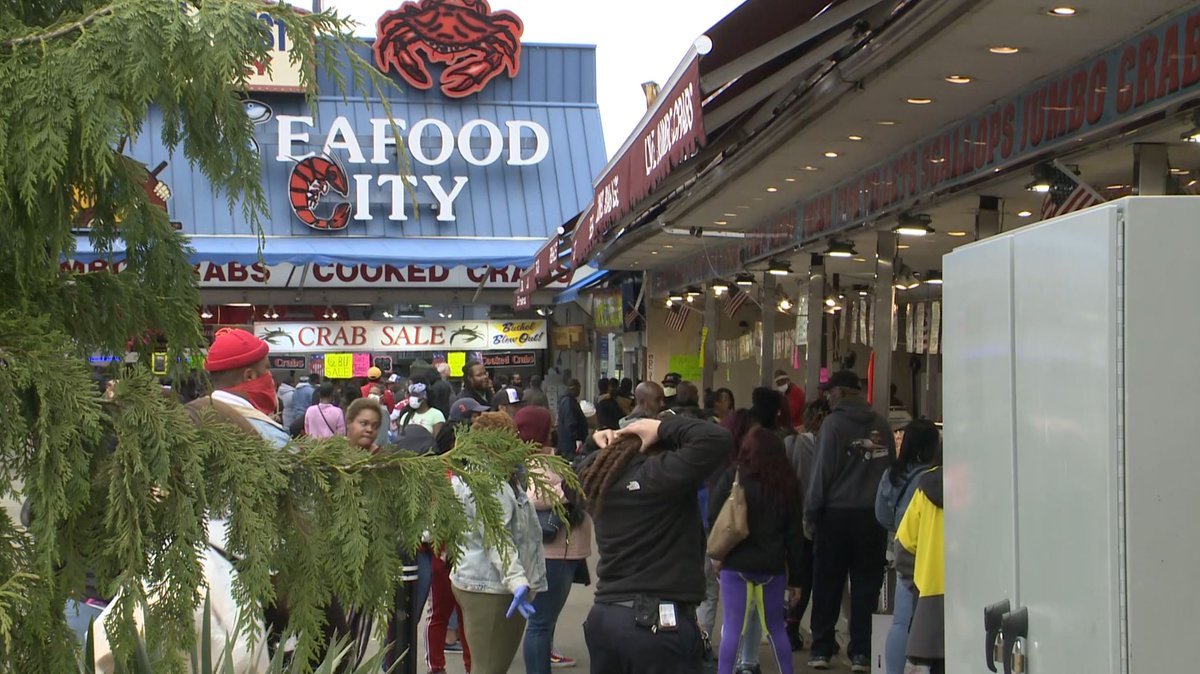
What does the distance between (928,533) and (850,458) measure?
2588mm

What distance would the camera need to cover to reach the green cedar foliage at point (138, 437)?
2426 mm

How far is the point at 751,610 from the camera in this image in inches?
307

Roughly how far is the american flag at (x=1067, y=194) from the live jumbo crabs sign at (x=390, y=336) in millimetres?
14551

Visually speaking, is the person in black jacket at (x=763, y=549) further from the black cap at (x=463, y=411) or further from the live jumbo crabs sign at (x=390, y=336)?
the live jumbo crabs sign at (x=390, y=336)

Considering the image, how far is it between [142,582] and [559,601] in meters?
5.20

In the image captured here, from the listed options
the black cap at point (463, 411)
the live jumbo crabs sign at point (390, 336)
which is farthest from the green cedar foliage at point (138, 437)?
the live jumbo crabs sign at point (390, 336)

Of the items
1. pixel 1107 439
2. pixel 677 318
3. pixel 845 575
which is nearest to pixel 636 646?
pixel 1107 439

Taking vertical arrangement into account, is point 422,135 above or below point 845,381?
above

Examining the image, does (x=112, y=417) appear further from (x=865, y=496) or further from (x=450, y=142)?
(x=450, y=142)

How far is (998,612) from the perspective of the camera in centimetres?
348

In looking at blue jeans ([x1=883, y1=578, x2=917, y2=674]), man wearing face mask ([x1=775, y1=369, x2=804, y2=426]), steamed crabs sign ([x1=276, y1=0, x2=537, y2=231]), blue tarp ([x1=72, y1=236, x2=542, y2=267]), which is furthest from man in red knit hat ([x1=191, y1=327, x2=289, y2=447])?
steamed crabs sign ([x1=276, y1=0, x2=537, y2=231])

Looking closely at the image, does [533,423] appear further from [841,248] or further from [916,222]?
[841,248]

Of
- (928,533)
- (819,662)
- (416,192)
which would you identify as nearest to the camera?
(928,533)

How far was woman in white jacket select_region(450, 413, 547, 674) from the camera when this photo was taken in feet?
22.5
